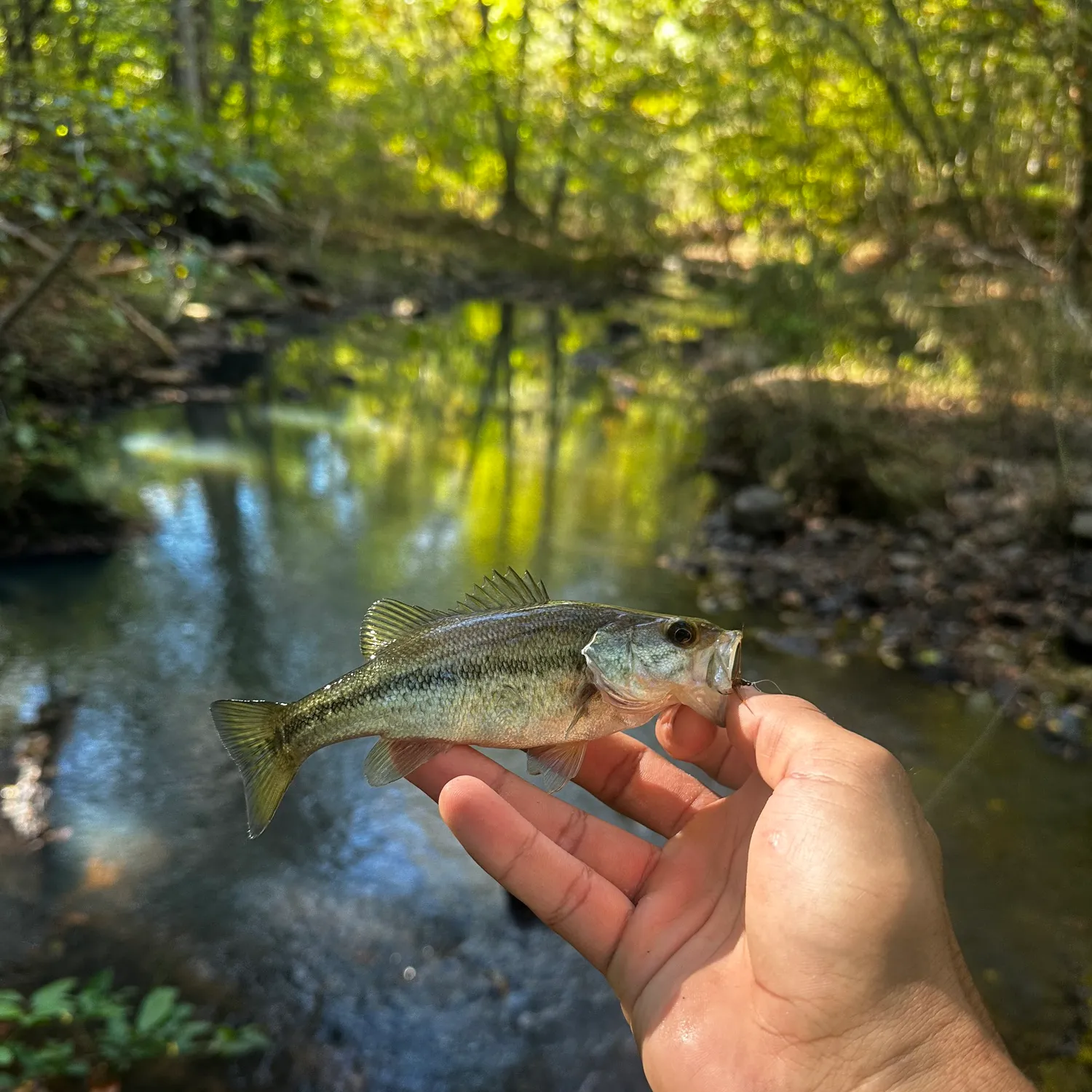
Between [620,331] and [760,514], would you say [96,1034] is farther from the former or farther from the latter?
[620,331]

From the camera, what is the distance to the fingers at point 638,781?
3.05 metres

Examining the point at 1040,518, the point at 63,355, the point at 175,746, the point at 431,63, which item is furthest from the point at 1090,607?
the point at 431,63

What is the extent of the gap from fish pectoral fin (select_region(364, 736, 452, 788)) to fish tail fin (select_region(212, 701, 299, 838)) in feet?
0.81

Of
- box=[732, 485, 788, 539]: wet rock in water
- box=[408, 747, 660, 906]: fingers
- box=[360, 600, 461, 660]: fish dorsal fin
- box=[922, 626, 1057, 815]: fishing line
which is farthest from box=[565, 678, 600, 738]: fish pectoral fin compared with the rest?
box=[732, 485, 788, 539]: wet rock in water

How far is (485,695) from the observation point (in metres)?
2.49

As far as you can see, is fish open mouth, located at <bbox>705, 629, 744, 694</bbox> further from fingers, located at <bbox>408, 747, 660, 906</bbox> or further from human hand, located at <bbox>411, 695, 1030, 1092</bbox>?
fingers, located at <bbox>408, 747, 660, 906</bbox>

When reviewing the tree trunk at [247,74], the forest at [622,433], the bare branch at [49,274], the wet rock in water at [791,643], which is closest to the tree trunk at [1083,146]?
the forest at [622,433]

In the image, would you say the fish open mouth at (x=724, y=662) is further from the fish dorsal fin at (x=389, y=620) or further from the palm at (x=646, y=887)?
the fish dorsal fin at (x=389, y=620)

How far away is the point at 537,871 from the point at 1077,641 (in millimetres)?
7447

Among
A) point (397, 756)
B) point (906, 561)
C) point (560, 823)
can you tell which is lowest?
point (906, 561)

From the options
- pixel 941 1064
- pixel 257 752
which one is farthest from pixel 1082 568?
pixel 257 752

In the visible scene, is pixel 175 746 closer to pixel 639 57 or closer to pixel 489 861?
pixel 489 861

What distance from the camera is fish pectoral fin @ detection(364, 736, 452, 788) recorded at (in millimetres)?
2605

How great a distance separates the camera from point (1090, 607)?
837cm
